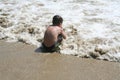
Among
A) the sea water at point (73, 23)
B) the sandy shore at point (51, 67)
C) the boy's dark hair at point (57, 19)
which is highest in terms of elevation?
the boy's dark hair at point (57, 19)

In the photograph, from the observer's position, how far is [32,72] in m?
4.96

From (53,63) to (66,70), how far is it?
467mm

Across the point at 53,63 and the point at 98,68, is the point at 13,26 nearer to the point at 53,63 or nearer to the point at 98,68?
the point at 53,63

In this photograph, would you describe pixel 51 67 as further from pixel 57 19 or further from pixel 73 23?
pixel 73 23

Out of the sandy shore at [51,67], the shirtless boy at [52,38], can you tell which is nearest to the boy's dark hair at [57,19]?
the shirtless boy at [52,38]

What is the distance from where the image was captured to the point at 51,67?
522cm

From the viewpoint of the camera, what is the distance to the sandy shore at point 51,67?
4.79 meters

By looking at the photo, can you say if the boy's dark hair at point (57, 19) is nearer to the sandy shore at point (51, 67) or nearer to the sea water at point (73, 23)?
the sea water at point (73, 23)

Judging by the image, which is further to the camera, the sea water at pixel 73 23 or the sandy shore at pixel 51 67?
the sea water at pixel 73 23

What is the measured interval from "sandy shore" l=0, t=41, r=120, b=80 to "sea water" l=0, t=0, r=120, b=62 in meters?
0.40

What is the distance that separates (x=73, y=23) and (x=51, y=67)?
2.63 metres

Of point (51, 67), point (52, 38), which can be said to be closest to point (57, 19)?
point (52, 38)

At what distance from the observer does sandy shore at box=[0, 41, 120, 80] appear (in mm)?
4786

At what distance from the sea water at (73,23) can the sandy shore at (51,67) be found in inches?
15.9
